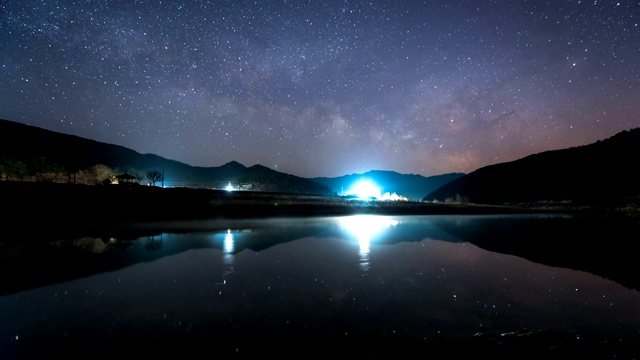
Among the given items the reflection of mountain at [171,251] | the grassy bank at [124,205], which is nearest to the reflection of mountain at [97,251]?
the reflection of mountain at [171,251]

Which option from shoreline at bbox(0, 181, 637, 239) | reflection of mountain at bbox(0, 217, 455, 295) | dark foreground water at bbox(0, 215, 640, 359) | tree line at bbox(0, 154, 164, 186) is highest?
tree line at bbox(0, 154, 164, 186)

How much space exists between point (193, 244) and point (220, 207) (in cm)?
3496

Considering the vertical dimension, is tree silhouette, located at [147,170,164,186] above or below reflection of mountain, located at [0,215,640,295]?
above

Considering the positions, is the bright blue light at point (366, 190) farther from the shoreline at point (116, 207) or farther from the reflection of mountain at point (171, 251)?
the reflection of mountain at point (171, 251)

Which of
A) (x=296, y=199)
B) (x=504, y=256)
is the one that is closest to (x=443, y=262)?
(x=504, y=256)

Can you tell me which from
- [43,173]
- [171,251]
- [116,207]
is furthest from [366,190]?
[171,251]

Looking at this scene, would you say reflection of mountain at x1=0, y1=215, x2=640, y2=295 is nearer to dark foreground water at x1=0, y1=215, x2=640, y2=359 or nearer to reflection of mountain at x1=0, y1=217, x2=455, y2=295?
reflection of mountain at x1=0, y1=217, x2=455, y2=295

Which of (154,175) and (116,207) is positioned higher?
(154,175)

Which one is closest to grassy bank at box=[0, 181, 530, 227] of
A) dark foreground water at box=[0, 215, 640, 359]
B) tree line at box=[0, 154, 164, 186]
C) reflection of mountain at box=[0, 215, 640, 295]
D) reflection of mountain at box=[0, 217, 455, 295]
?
reflection of mountain at box=[0, 217, 455, 295]

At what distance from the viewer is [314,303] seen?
1147 cm

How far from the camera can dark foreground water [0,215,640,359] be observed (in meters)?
7.97

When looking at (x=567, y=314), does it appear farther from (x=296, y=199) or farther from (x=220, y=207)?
(x=296, y=199)

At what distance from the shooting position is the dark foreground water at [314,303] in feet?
26.2

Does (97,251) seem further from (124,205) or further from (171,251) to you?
(124,205)
